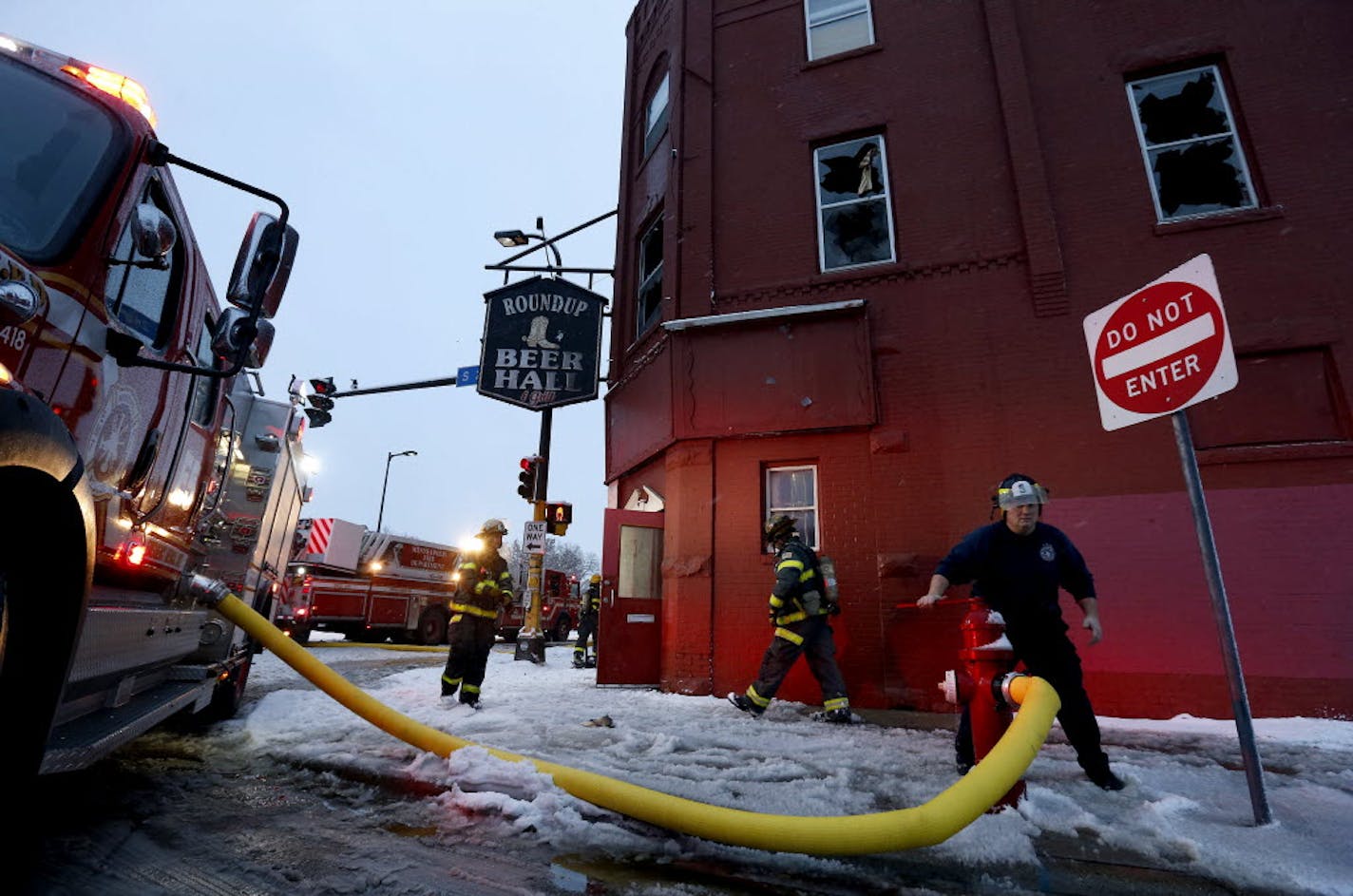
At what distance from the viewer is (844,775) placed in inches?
145

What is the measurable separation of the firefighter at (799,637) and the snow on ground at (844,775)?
0.29m

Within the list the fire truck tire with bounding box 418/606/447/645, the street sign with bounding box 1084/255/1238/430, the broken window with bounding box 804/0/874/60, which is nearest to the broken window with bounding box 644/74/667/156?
the broken window with bounding box 804/0/874/60

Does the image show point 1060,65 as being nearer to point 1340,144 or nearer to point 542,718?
point 1340,144

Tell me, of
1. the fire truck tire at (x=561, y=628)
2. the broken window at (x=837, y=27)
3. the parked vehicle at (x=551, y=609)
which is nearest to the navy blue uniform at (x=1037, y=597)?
the broken window at (x=837, y=27)

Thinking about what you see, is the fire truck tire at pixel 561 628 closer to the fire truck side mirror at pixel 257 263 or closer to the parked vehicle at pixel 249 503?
the parked vehicle at pixel 249 503

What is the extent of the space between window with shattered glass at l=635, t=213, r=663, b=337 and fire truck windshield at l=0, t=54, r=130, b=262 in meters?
7.76

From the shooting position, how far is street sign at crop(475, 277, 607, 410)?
1166 cm

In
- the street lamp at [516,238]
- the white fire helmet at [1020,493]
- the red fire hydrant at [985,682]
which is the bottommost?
the red fire hydrant at [985,682]

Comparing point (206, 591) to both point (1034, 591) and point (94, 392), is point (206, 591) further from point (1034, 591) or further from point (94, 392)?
point (1034, 591)

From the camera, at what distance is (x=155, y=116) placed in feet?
10.7

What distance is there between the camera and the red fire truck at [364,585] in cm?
1432

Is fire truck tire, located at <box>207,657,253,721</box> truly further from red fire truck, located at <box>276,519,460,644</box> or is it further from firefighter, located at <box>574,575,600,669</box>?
red fire truck, located at <box>276,519,460,644</box>

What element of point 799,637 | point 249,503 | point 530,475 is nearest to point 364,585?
point 530,475

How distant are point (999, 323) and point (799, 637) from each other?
4398 millimetres
